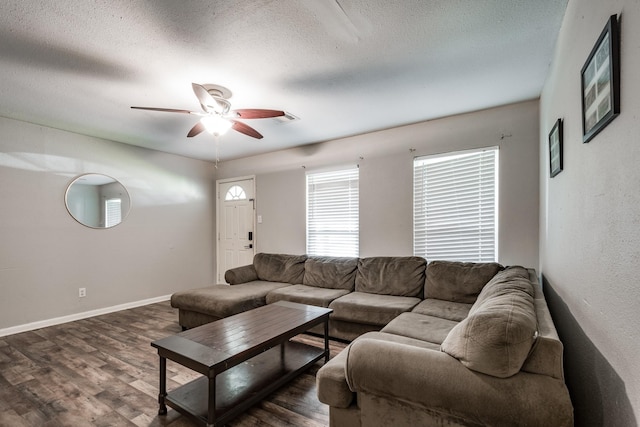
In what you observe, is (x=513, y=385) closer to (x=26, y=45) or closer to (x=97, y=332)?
(x=26, y=45)

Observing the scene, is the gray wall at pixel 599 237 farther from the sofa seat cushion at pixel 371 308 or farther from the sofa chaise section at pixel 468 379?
the sofa seat cushion at pixel 371 308

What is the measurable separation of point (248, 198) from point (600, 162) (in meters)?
4.78

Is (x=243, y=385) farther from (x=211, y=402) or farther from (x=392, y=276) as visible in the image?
(x=392, y=276)

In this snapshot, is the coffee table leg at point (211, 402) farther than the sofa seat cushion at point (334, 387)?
Yes

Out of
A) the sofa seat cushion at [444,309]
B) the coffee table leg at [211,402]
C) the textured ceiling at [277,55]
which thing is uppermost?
the textured ceiling at [277,55]

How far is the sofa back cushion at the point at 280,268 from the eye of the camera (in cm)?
401

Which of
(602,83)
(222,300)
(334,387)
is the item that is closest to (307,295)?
(222,300)

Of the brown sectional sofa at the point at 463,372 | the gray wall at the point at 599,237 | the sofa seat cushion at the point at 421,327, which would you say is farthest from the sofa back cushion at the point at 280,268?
the gray wall at the point at 599,237

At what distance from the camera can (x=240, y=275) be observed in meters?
4.05

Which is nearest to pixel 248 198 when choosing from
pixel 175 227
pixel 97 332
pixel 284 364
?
pixel 175 227

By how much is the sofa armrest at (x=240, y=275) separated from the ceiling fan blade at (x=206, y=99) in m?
2.34

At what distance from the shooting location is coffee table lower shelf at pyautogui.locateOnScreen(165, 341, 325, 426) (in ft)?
5.82

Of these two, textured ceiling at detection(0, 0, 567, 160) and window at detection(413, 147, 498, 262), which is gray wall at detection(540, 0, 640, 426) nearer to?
textured ceiling at detection(0, 0, 567, 160)

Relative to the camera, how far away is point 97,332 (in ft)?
10.9
